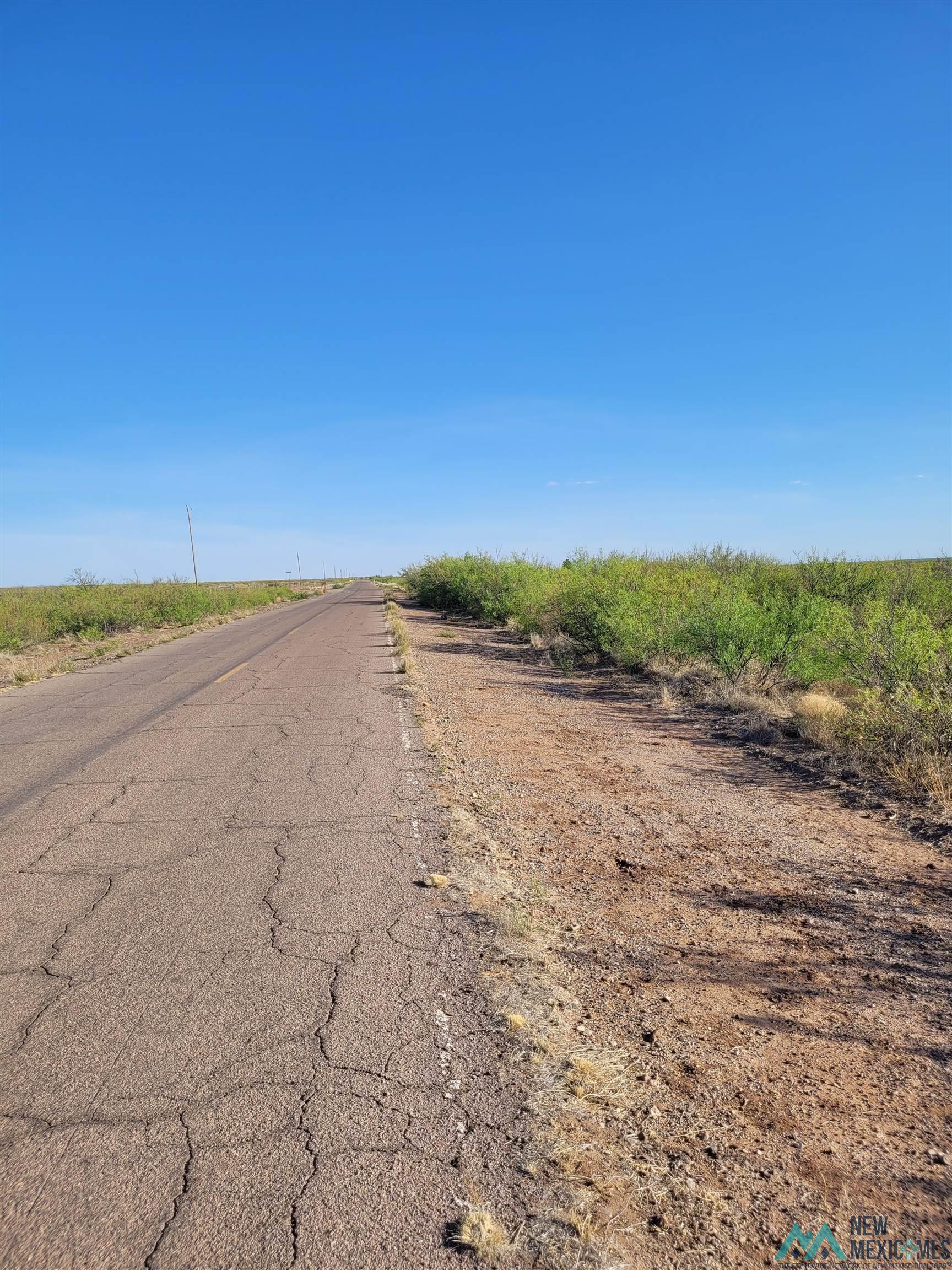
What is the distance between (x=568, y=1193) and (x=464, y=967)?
1.52 m

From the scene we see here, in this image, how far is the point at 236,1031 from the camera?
3307mm

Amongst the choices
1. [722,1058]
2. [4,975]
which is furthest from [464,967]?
[4,975]

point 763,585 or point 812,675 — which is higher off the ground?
point 763,585

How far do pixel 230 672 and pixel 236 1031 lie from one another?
43.6 feet

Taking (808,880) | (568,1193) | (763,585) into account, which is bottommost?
(808,880)

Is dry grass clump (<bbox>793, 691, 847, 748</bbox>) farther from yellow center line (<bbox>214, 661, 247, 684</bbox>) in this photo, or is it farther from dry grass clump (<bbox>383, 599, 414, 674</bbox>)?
yellow center line (<bbox>214, 661, 247, 684</bbox>)

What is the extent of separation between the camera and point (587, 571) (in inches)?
867

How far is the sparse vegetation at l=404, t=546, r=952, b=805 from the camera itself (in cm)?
860

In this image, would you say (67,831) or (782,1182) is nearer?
(782,1182)

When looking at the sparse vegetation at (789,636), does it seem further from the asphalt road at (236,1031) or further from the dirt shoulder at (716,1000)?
the asphalt road at (236,1031)

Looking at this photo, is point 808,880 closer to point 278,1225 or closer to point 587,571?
point 278,1225

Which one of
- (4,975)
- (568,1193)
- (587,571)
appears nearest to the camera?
(568,1193)

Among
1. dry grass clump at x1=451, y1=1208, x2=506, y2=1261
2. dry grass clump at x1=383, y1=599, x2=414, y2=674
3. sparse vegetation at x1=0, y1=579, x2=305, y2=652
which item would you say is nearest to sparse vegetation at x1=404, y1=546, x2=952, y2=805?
dry grass clump at x1=383, y1=599, x2=414, y2=674

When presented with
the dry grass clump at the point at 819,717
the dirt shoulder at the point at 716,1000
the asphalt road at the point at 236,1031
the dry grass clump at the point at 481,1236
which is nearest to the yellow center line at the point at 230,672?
the asphalt road at the point at 236,1031
